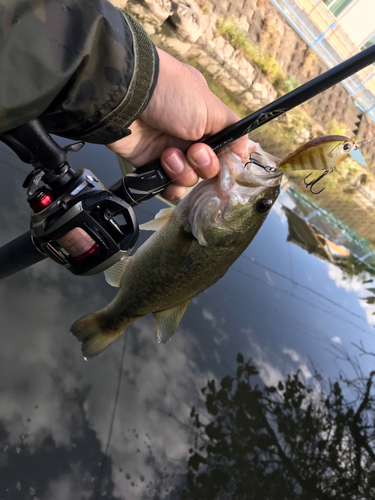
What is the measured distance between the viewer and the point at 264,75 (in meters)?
8.40

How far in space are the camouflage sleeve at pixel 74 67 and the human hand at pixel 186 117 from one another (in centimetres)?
11

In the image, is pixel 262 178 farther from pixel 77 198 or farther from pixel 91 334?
pixel 91 334

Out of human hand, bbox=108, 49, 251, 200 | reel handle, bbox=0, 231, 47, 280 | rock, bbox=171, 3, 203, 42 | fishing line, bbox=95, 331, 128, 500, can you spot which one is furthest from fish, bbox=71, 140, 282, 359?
rock, bbox=171, 3, 203, 42

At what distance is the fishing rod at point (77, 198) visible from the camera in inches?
44.4

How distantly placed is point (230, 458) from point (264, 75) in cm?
888

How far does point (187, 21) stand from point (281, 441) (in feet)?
24.4

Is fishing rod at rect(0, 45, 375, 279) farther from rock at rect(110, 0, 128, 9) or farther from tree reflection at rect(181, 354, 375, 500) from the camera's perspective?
rock at rect(110, 0, 128, 9)

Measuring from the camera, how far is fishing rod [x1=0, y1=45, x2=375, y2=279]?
113cm

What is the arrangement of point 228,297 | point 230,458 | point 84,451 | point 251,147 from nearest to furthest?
1. point 251,147
2. point 84,451
3. point 230,458
4. point 228,297

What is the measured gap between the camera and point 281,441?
322 centimetres

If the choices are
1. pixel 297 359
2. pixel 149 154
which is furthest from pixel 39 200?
pixel 297 359

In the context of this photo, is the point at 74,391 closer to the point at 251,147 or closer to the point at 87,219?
the point at 87,219

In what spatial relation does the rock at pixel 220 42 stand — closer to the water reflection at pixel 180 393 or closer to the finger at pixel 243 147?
the water reflection at pixel 180 393

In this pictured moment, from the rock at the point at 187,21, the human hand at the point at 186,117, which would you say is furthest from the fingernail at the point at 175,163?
the rock at the point at 187,21
